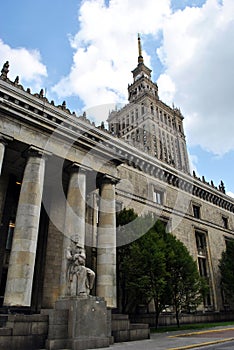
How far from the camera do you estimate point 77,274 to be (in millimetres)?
14445

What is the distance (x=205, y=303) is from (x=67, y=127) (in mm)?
29092

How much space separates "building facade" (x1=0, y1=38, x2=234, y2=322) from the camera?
17.8 metres

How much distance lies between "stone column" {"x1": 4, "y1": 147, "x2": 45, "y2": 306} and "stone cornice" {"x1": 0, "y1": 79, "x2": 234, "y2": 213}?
2470 millimetres

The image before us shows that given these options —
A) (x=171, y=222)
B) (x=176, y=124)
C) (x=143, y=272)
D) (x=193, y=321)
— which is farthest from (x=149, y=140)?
(x=143, y=272)

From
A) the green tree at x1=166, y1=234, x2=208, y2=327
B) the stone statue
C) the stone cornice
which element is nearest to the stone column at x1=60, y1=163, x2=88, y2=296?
the stone cornice

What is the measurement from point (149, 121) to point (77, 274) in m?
85.7

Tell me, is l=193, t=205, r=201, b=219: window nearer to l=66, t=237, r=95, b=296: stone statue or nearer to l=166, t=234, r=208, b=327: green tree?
l=166, t=234, r=208, b=327: green tree

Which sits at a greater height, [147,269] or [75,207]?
[75,207]

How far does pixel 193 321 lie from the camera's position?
100 feet

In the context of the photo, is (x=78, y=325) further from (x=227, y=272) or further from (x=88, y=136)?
(x=227, y=272)

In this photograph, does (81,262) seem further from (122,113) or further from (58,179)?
(122,113)

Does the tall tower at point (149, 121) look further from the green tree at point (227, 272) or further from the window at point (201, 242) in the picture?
the green tree at point (227, 272)

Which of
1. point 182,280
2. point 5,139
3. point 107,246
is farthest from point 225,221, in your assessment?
point 5,139

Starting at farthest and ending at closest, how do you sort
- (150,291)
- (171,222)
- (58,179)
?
(171,222)
(58,179)
(150,291)
